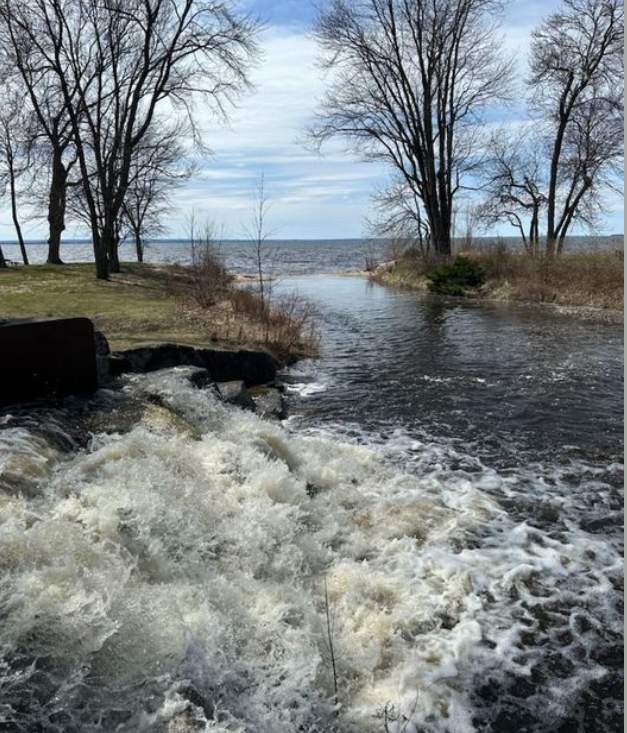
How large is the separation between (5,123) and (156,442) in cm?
2804

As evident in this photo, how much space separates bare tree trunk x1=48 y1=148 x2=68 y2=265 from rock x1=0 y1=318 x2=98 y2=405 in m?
20.6

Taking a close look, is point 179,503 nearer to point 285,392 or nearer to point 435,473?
point 435,473

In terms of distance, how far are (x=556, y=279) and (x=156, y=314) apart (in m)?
15.3

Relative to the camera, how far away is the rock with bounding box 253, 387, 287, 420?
8.77 metres

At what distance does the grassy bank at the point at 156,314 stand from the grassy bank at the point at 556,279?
11.5 metres

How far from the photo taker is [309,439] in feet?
24.7

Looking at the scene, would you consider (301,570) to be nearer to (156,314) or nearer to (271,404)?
(271,404)

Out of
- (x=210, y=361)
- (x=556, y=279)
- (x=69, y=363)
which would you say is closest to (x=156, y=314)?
(x=210, y=361)

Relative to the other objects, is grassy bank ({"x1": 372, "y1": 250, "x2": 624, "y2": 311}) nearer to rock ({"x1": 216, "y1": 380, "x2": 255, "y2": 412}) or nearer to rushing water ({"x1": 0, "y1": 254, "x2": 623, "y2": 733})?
rushing water ({"x1": 0, "y1": 254, "x2": 623, "y2": 733})

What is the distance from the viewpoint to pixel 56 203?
26.8 meters

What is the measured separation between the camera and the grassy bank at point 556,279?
19594 millimetres

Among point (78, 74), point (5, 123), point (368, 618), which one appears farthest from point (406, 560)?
point (5, 123)

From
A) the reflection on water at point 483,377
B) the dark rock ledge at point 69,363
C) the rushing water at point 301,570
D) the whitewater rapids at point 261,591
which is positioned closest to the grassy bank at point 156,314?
the dark rock ledge at point 69,363

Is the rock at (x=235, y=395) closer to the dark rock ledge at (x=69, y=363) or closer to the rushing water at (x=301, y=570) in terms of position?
the dark rock ledge at (x=69, y=363)
